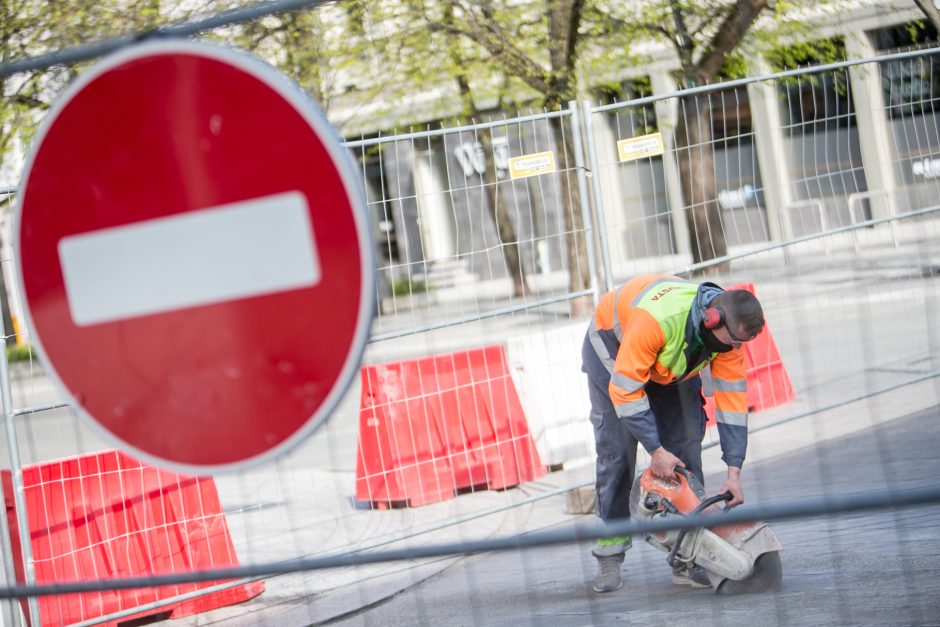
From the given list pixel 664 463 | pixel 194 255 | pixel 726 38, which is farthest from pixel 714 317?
pixel 726 38

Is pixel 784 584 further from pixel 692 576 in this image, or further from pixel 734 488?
pixel 734 488

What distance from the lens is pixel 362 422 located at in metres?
6.68

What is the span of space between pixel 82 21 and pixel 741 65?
8908 millimetres

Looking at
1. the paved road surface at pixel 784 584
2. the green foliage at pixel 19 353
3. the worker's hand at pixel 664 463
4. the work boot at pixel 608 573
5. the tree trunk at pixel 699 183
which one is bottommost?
the paved road surface at pixel 784 584

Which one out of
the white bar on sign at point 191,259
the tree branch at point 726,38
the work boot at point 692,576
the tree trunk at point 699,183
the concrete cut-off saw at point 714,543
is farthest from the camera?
the tree branch at point 726,38

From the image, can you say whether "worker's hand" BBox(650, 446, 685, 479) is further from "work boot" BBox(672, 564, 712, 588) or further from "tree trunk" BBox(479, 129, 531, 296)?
"tree trunk" BBox(479, 129, 531, 296)

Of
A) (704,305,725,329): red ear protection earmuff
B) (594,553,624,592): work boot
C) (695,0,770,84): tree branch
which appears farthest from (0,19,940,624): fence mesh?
(695,0,770,84): tree branch

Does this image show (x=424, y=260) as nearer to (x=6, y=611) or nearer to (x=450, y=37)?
(x=6, y=611)

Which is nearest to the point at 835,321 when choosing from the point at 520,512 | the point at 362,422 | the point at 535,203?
the point at 520,512

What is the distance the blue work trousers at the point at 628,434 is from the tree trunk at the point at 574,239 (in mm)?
1244

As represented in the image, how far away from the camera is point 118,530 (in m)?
5.63

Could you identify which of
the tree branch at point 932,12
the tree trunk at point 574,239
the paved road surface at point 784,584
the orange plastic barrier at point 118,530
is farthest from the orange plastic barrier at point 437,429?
the tree branch at point 932,12

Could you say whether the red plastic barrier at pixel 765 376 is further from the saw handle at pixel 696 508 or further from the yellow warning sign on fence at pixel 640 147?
the saw handle at pixel 696 508

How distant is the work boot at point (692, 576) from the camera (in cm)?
495
